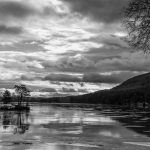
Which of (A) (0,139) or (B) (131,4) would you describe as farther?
(A) (0,139)

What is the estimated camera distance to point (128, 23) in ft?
70.2

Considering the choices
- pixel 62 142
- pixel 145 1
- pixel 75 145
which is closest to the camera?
pixel 145 1

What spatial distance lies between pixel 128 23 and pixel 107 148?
7.90 m

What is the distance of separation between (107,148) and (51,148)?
3.52m

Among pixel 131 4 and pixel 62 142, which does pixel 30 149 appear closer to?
pixel 62 142

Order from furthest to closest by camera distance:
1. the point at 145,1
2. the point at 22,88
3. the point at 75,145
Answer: the point at 22,88, the point at 75,145, the point at 145,1

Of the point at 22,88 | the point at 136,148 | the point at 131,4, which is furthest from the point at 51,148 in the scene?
the point at 22,88

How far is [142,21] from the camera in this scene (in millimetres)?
20641

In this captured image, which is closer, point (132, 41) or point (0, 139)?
point (132, 41)

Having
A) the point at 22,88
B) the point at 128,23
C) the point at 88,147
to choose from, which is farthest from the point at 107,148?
the point at 22,88

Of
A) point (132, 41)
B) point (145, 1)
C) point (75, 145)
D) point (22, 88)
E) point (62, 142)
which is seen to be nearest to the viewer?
point (145, 1)

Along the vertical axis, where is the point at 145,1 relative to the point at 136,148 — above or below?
above

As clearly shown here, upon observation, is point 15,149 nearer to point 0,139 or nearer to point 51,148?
point 51,148

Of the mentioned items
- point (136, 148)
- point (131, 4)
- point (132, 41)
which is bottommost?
point (136, 148)
